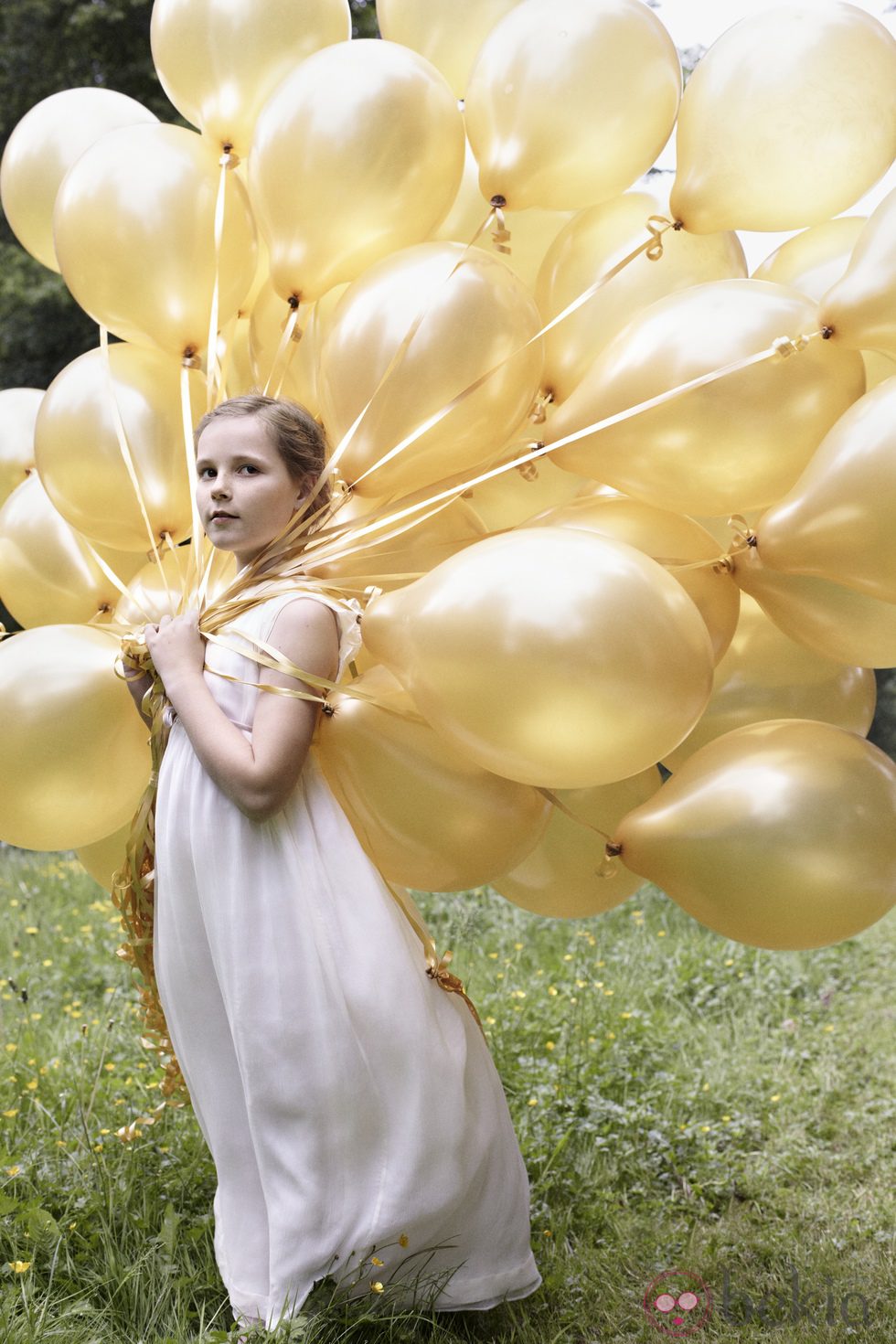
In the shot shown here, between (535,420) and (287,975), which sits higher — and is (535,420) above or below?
above

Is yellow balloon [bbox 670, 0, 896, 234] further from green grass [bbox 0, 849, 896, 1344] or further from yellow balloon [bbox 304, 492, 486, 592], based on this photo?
green grass [bbox 0, 849, 896, 1344]

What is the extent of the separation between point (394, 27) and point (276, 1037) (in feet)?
5.32

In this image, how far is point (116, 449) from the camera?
6.62ft

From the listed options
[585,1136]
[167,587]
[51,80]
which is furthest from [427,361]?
[51,80]

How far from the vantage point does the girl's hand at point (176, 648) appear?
1.76 m

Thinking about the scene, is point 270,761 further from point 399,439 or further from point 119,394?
point 119,394

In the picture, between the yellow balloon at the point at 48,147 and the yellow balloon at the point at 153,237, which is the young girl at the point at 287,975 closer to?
the yellow balloon at the point at 153,237

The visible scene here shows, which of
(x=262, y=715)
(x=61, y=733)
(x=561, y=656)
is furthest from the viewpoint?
(x=61, y=733)

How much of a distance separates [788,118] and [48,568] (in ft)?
4.49

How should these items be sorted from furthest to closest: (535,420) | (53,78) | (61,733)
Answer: (53,78) < (535,420) < (61,733)

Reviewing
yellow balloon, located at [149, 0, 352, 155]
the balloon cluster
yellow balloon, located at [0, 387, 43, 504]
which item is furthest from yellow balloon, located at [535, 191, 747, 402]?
yellow balloon, located at [0, 387, 43, 504]

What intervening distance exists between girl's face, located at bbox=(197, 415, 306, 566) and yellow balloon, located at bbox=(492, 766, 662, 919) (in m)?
0.61

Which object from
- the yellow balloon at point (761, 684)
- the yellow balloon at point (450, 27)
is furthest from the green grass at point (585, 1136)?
the yellow balloon at point (450, 27)

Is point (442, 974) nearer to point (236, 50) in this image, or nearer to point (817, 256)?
point (817, 256)
